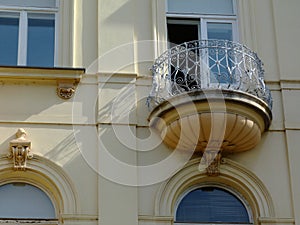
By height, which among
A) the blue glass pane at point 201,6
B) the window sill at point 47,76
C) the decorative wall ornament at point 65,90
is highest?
the blue glass pane at point 201,6

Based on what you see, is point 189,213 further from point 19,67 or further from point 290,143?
point 19,67

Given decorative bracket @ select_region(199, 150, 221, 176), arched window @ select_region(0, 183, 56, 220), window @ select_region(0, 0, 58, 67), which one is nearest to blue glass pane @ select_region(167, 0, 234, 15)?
window @ select_region(0, 0, 58, 67)

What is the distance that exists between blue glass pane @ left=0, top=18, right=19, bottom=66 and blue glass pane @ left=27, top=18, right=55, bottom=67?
0.22m

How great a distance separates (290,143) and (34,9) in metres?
4.92

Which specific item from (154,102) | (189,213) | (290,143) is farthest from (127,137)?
(290,143)

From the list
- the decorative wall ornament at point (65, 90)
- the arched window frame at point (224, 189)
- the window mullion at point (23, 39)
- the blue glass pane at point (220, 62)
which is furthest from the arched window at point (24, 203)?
the blue glass pane at point (220, 62)

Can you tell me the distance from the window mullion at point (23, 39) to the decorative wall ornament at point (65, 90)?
0.89 m

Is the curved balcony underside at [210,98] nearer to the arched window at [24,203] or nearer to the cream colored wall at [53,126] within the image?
the cream colored wall at [53,126]

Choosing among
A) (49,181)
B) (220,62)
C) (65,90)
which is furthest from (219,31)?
(49,181)

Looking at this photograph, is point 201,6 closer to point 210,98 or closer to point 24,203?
point 210,98

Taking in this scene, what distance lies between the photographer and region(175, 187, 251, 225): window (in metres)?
13.3

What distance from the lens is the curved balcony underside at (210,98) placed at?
1303 cm

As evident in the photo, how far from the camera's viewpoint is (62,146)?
13.4m

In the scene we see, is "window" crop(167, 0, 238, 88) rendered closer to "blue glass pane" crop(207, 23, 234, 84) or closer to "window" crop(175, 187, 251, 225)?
"blue glass pane" crop(207, 23, 234, 84)
